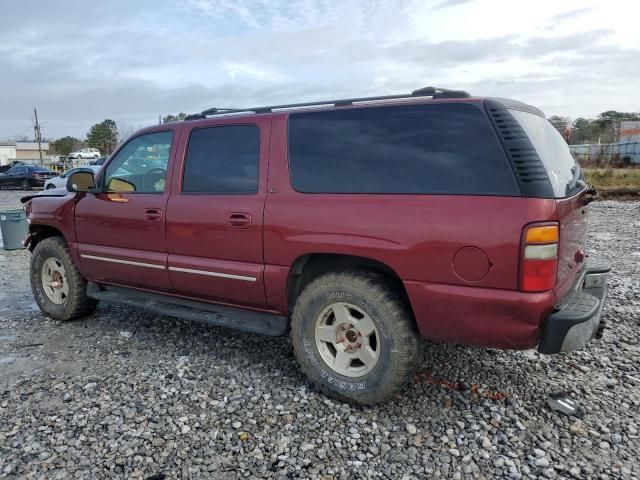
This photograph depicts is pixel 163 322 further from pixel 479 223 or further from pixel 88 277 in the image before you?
pixel 479 223

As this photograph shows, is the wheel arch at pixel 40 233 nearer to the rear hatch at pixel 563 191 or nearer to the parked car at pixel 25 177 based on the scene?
the rear hatch at pixel 563 191

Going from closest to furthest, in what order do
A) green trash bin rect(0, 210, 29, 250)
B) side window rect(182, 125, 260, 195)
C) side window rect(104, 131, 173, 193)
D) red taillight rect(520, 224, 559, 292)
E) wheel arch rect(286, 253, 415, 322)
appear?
red taillight rect(520, 224, 559, 292), wheel arch rect(286, 253, 415, 322), side window rect(182, 125, 260, 195), side window rect(104, 131, 173, 193), green trash bin rect(0, 210, 29, 250)

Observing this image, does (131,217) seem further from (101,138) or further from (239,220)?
(101,138)

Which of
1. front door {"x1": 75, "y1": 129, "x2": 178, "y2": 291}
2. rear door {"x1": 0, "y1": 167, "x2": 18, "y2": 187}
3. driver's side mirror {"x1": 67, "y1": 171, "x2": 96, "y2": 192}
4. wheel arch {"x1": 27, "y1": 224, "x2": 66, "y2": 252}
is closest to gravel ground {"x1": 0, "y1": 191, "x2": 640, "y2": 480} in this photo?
front door {"x1": 75, "y1": 129, "x2": 178, "y2": 291}

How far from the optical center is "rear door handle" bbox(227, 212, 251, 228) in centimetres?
355

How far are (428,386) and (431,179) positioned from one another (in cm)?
155

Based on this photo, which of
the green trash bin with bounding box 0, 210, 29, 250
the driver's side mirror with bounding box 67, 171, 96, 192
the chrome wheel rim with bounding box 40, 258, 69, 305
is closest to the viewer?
the driver's side mirror with bounding box 67, 171, 96, 192

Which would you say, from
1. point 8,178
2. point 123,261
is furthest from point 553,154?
point 8,178

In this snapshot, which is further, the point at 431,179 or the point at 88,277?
the point at 88,277

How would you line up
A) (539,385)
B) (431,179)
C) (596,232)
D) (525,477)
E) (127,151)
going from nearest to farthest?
(525,477) < (431,179) < (539,385) < (127,151) < (596,232)

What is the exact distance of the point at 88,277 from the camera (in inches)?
189

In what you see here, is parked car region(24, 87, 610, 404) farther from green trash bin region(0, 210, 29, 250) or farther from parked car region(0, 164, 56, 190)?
parked car region(0, 164, 56, 190)

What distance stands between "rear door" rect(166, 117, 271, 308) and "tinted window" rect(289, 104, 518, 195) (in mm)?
378

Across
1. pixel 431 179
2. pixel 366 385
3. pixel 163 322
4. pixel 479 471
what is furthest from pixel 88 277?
pixel 479 471
